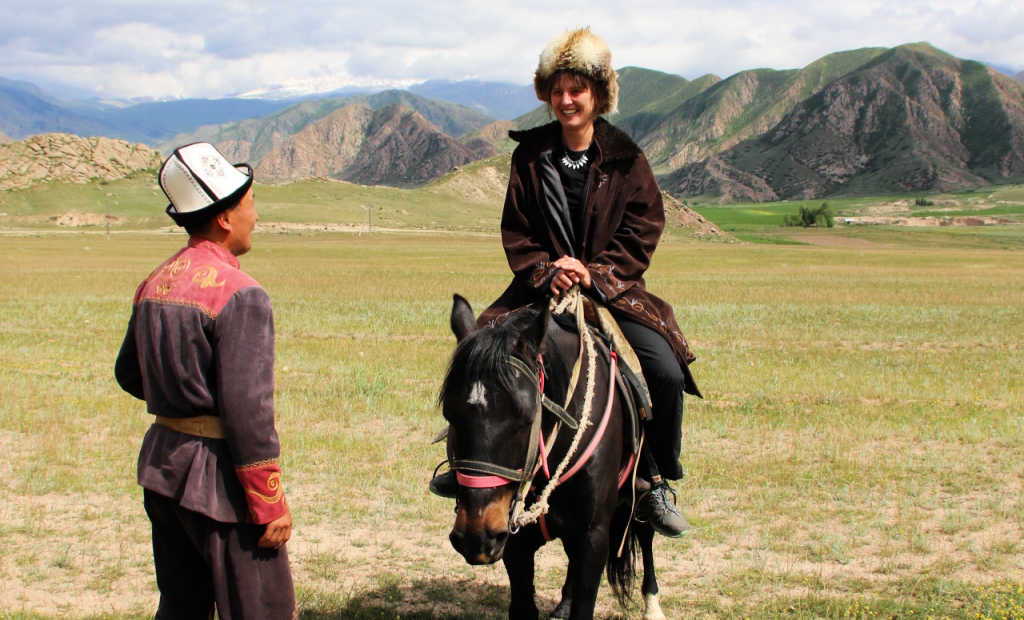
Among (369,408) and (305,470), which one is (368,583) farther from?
(369,408)

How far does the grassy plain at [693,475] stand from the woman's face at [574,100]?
299cm

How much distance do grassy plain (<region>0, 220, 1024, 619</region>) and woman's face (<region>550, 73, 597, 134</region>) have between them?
2986mm

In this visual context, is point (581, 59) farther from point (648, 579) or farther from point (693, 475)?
point (693, 475)

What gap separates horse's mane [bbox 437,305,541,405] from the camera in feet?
9.36

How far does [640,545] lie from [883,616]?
1.48 m

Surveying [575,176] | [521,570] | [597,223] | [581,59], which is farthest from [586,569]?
[581,59]

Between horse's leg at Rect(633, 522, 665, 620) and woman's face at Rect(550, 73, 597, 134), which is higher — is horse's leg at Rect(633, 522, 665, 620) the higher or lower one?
the lower one

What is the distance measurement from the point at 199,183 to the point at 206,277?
0.34 meters

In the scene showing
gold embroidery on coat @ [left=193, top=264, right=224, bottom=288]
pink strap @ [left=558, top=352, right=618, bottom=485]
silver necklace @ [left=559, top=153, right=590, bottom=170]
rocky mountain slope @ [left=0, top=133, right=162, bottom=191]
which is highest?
rocky mountain slope @ [left=0, top=133, right=162, bottom=191]

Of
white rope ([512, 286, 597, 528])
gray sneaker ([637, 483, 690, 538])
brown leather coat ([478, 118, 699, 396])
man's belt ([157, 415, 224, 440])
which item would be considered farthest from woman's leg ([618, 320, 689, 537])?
man's belt ([157, 415, 224, 440])

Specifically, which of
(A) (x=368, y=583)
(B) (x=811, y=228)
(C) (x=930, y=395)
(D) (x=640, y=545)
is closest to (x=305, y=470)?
(A) (x=368, y=583)

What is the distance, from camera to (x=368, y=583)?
502 centimetres

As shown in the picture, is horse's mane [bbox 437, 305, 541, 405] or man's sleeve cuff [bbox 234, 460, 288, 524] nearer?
man's sleeve cuff [bbox 234, 460, 288, 524]

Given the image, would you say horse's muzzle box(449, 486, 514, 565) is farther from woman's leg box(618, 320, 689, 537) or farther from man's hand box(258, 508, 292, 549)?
woman's leg box(618, 320, 689, 537)
